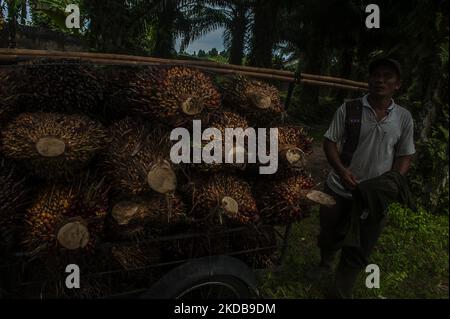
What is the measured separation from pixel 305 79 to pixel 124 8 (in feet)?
25.9

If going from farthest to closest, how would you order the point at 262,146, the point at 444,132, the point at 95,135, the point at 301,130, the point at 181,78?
the point at 444,132 < the point at 301,130 < the point at 262,146 < the point at 181,78 < the point at 95,135

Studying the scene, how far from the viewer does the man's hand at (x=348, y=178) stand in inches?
103

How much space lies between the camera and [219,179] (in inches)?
81.9

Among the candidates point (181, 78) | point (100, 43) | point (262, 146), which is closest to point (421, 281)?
point (262, 146)

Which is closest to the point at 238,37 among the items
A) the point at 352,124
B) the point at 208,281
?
the point at 352,124

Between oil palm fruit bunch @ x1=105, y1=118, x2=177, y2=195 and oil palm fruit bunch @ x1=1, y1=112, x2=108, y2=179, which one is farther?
oil palm fruit bunch @ x1=105, y1=118, x2=177, y2=195

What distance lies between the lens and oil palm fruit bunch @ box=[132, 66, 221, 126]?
1.99 m

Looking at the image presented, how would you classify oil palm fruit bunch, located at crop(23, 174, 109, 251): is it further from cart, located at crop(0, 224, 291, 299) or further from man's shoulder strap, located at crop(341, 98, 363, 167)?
man's shoulder strap, located at crop(341, 98, 363, 167)

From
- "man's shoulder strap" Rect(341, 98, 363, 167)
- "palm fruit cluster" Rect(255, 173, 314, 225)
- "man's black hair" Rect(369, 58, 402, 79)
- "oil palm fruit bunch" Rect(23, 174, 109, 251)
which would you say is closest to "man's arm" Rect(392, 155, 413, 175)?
"man's shoulder strap" Rect(341, 98, 363, 167)

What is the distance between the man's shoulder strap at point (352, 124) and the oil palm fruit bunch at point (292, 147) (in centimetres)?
44

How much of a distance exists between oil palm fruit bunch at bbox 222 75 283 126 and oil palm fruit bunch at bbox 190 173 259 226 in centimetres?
45

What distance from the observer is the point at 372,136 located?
271 cm

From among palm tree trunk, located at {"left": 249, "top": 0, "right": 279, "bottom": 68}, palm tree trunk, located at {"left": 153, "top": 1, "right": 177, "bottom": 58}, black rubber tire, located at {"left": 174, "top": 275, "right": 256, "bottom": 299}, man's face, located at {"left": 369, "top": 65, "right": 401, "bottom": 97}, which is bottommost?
black rubber tire, located at {"left": 174, "top": 275, "right": 256, "bottom": 299}
